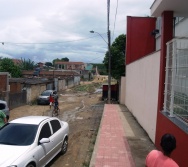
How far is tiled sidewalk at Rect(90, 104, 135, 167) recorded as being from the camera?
8.81 m

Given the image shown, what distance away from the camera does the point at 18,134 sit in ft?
28.0

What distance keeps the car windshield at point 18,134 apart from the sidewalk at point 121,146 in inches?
73.7

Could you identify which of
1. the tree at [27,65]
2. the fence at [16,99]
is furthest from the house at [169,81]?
the tree at [27,65]

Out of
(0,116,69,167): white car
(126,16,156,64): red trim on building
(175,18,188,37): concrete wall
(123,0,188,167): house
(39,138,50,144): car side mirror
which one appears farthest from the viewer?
(126,16,156,64): red trim on building

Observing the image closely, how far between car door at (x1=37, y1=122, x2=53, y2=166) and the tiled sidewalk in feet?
4.12

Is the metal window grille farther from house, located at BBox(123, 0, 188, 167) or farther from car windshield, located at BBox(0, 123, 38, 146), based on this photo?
car windshield, located at BBox(0, 123, 38, 146)

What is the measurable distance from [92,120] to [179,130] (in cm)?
1262

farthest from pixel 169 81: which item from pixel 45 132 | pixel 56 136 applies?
pixel 45 132

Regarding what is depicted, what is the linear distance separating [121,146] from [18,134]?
3.87 meters

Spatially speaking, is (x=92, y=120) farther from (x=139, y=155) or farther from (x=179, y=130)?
(x=179, y=130)

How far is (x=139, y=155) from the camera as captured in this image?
9.64 m

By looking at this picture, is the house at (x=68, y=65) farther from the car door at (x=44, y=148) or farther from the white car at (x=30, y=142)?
the car door at (x=44, y=148)

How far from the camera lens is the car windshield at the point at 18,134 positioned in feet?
26.7

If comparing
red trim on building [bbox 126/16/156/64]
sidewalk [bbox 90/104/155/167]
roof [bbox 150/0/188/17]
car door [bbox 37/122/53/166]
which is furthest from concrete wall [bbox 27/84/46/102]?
roof [bbox 150/0/188/17]
